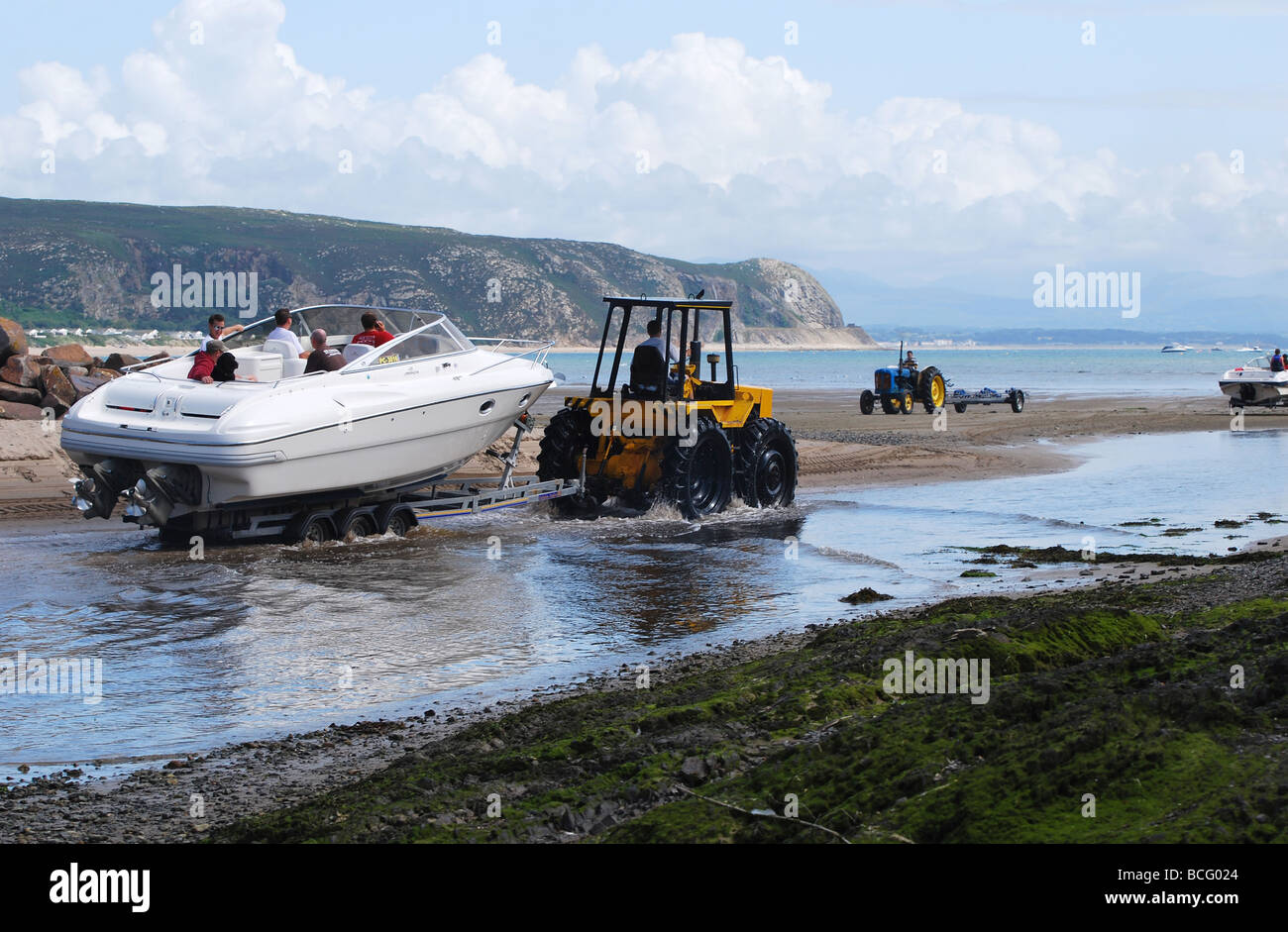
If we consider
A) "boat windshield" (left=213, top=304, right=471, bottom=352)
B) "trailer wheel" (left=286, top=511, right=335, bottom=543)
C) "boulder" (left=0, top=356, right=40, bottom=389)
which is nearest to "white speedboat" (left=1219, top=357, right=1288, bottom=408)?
"boat windshield" (left=213, top=304, right=471, bottom=352)

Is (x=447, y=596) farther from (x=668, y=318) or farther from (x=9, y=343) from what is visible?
(x=9, y=343)

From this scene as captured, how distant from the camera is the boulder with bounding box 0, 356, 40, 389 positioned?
762 inches

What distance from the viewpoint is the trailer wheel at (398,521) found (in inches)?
511

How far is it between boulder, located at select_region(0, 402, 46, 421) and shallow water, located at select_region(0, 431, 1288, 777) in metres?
5.46

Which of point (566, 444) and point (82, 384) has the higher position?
point (82, 384)

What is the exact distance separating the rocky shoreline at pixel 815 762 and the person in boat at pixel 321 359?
575cm

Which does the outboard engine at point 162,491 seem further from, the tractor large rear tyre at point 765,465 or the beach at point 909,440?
the tractor large rear tyre at point 765,465

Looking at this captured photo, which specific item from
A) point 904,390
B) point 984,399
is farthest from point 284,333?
point 984,399

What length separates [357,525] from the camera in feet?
→ 42.3

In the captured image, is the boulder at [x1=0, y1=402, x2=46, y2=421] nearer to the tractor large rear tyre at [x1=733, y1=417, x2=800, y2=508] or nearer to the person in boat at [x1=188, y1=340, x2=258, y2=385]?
the person in boat at [x1=188, y1=340, x2=258, y2=385]

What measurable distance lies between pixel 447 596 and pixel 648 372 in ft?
15.2

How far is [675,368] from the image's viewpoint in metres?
14.3

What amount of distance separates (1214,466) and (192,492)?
16.3m

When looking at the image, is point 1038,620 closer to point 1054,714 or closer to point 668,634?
point 1054,714
